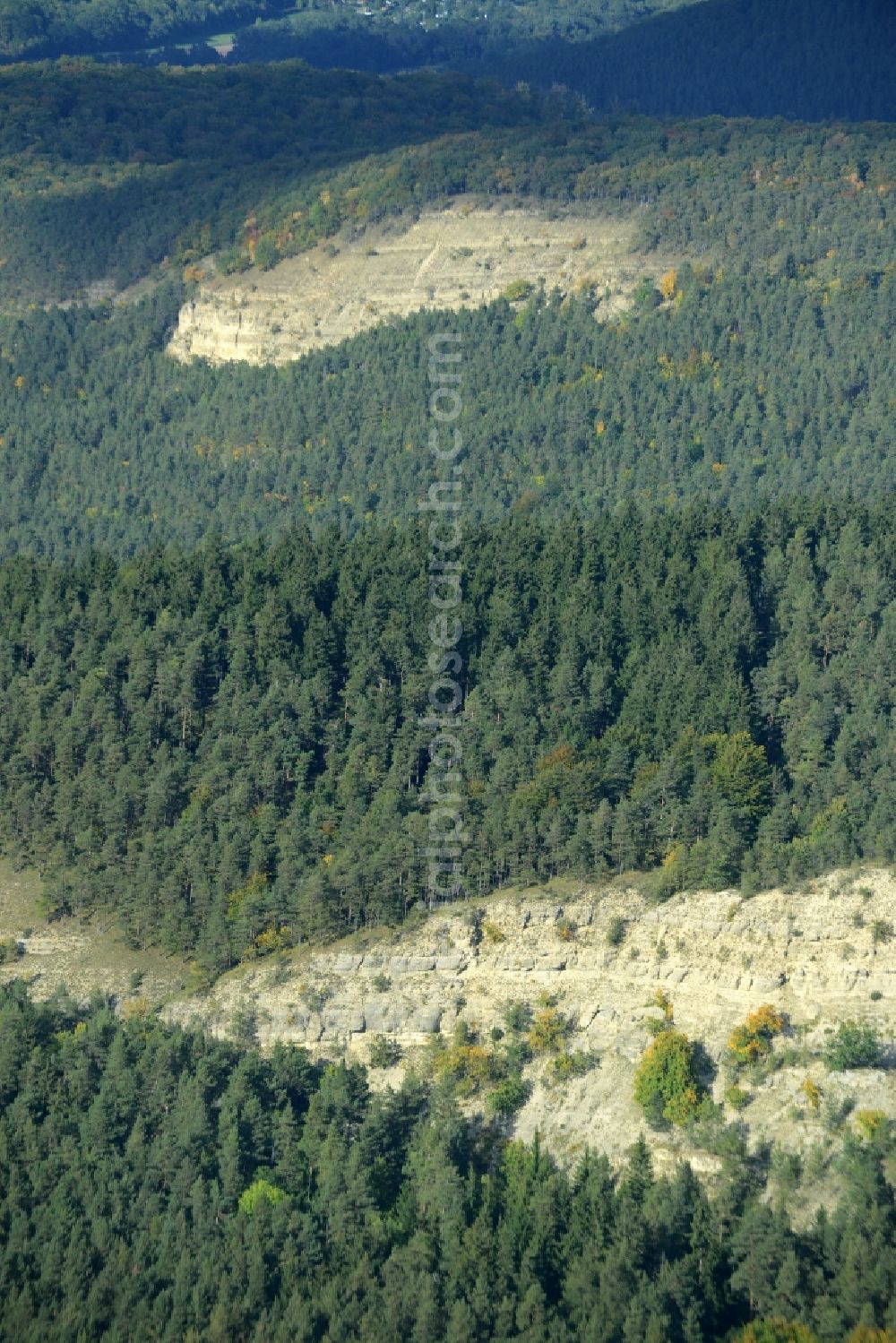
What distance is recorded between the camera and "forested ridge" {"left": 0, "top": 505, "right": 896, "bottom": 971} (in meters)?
132

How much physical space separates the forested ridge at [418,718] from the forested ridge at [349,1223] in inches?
419

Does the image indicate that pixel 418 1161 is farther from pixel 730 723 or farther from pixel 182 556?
pixel 182 556

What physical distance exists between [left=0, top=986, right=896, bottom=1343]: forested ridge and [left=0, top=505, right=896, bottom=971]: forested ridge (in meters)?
10.6

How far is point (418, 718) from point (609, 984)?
25413 mm

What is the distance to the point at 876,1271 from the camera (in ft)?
358

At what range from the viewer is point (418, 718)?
475 feet

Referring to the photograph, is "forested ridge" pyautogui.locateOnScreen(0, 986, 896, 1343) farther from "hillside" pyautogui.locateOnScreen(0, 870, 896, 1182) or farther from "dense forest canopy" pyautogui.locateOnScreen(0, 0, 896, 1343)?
"hillside" pyautogui.locateOnScreen(0, 870, 896, 1182)

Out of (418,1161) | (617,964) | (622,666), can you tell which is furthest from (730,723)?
(418,1161)

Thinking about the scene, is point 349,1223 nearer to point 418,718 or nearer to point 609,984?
point 609,984

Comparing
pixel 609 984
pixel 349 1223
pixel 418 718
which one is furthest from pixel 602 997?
pixel 418 718

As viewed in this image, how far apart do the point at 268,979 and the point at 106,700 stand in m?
24.0

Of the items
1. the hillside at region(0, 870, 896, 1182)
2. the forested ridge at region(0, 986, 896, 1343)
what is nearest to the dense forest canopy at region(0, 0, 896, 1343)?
the forested ridge at region(0, 986, 896, 1343)

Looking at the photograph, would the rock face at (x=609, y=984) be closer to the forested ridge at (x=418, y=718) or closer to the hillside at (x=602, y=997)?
the hillside at (x=602, y=997)

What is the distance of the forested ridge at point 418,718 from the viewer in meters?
132
